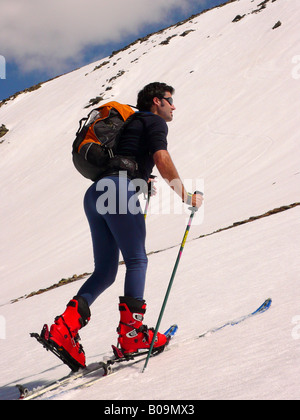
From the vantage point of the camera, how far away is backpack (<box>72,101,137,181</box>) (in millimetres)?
3230

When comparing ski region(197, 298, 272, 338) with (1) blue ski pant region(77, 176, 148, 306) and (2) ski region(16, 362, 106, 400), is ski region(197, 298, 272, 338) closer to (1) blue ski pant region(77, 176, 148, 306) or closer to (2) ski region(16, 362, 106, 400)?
(1) blue ski pant region(77, 176, 148, 306)

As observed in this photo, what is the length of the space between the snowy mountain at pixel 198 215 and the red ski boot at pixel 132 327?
0.52ft

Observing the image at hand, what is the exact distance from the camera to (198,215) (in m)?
14.6

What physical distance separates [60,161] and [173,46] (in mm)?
16347

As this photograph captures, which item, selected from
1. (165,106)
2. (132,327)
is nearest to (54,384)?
(132,327)

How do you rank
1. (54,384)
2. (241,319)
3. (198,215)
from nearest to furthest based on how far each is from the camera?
(54,384), (241,319), (198,215)

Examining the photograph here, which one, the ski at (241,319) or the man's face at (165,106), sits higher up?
the man's face at (165,106)

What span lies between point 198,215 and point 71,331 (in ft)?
38.7

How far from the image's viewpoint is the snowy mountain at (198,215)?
2.82 m

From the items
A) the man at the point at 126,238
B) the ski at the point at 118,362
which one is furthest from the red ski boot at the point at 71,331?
the ski at the point at 118,362

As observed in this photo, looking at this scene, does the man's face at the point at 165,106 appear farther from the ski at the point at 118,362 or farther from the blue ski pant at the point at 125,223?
the ski at the point at 118,362

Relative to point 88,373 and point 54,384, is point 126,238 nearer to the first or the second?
point 88,373

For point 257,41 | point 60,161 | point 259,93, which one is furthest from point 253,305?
point 257,41

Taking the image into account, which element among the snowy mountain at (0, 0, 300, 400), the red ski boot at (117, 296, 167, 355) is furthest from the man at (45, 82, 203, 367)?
the snowy mountain at (0, 0, 300, 400)
